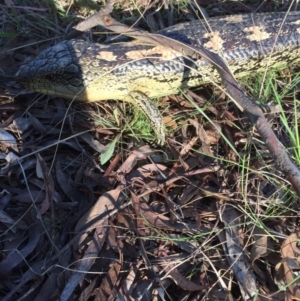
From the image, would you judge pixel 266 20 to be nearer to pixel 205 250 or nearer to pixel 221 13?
pixel 221 13

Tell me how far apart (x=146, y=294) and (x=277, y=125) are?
5.05 ft

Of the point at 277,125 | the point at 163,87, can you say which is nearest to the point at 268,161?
the point at 277,125

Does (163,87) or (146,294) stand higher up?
(163,87)

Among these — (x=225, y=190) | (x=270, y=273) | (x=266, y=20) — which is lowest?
(x=270, y=273)

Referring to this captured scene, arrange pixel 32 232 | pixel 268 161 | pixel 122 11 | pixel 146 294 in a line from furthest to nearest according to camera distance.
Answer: pixel 122 11
pixel 268 161
pixel 32 232
pixel 146 294

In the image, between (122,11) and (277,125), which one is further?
(122,11)

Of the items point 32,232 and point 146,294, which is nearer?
point 146,294

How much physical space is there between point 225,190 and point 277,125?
2.19 feet

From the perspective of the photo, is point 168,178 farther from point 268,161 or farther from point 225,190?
point 268,161

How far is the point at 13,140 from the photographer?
3400mm

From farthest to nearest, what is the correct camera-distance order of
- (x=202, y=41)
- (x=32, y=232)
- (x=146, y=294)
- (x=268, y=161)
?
(x=202, y=41), (x=268, y=161), (x=32, y=232), (x=146, y=294)

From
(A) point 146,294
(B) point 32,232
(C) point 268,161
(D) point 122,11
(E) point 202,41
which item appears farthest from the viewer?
(D) point 122,11

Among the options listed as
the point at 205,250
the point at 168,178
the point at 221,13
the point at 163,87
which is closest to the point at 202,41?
the point at 163,87

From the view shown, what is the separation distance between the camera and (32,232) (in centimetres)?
307
